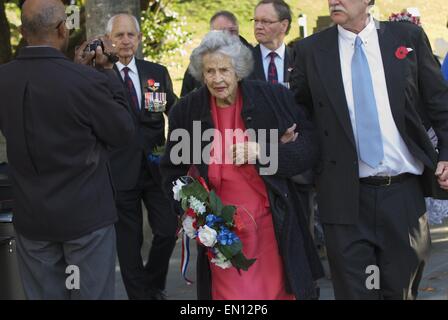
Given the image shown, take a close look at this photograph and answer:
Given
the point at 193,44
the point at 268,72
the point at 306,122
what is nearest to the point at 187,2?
the point at 193,44

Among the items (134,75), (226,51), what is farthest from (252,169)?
(134,75)

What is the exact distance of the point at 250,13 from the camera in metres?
19.2

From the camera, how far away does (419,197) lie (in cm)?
496

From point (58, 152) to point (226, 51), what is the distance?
1153mm

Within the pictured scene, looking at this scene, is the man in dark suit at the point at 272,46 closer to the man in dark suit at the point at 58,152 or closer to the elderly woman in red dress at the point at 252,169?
the elderly woman in red dress at the point at 252,169

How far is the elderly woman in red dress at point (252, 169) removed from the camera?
16.1 feet

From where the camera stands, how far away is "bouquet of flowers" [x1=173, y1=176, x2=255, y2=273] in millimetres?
4750

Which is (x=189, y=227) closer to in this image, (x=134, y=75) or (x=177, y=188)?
(x=177, y=188)

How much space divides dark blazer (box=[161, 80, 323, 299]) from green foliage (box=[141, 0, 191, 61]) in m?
8.47

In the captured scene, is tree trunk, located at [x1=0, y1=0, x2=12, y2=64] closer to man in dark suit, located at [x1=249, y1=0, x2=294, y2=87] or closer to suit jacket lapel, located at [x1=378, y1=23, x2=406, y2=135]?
man in dark suit, located at [x1=249, y1=0, x2=294, y2=87]

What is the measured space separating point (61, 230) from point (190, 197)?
753 mm

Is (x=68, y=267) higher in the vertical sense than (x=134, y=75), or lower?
lower

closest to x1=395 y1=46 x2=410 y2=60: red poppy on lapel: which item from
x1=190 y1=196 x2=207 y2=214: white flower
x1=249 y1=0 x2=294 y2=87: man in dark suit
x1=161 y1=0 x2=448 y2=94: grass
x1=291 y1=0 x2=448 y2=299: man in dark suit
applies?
x1=291 y1=0 x2=448 y2=299: man in dark suit

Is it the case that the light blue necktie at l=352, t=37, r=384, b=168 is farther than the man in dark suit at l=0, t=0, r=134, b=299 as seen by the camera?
Yes
